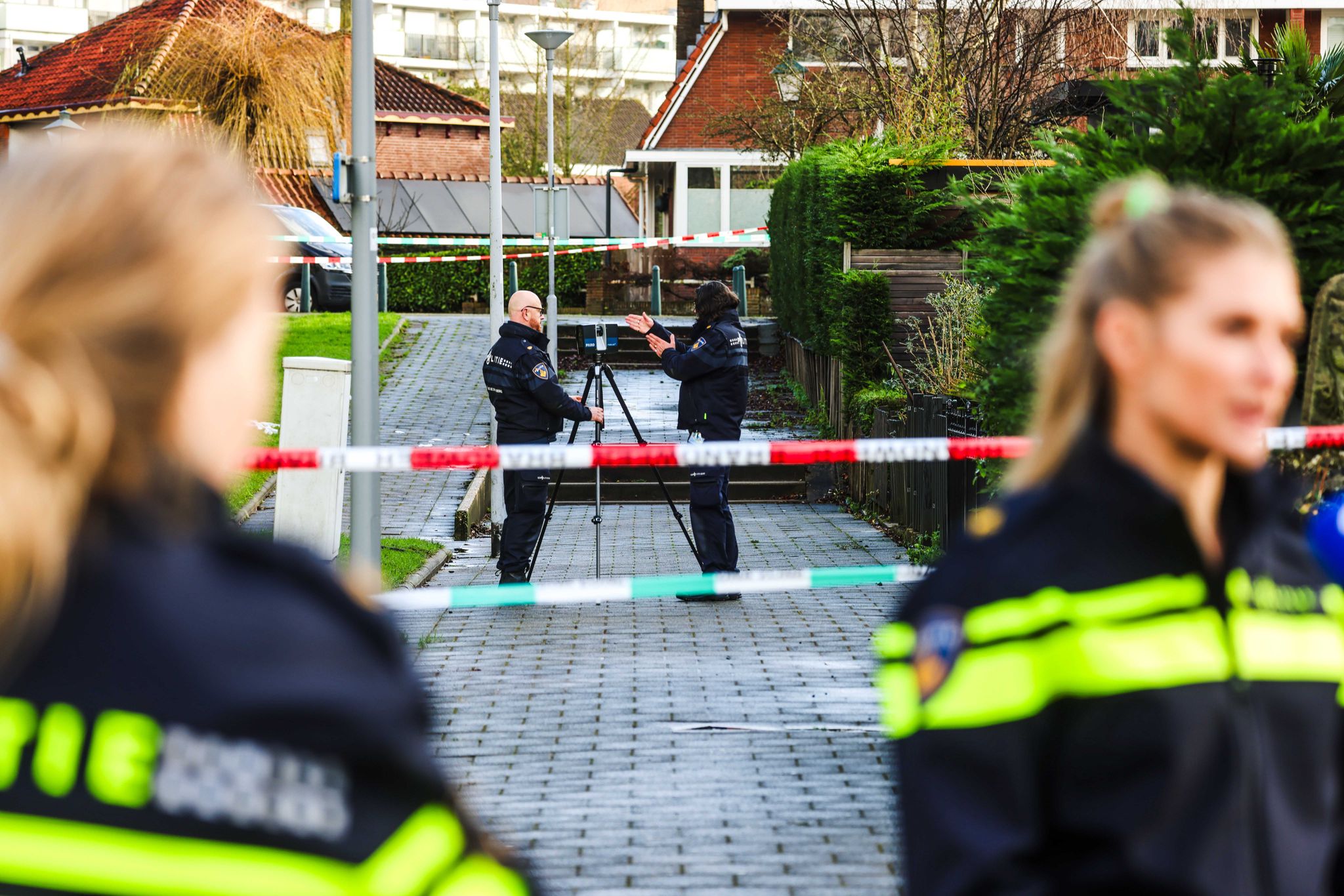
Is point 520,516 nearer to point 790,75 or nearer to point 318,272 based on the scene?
point 318,272

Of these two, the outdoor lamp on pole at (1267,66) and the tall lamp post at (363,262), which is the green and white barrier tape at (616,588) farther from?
the outdoor lamp on pole at (1267,66)

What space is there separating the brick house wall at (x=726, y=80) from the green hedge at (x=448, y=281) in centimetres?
836

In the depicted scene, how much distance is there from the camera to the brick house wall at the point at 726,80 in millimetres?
38844

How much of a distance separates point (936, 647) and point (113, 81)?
41.5 metres

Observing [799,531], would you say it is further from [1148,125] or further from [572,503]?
[1148,125]

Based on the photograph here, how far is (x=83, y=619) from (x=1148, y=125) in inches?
225

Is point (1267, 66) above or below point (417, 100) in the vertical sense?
below

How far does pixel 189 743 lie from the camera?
4.12 feet

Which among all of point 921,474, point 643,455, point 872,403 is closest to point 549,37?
point 872,403

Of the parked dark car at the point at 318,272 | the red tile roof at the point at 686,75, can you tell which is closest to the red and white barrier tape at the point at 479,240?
the parked dark car at the point at 318,272

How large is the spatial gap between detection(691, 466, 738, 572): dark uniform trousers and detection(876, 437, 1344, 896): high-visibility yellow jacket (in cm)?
859

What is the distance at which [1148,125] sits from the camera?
6258 mm

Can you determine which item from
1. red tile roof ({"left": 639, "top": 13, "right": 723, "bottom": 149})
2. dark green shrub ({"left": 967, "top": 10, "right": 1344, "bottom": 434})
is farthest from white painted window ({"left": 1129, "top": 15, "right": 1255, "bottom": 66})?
red tile roof ({"left": 639, "top": 13, "right": 723, "bottom": 149})

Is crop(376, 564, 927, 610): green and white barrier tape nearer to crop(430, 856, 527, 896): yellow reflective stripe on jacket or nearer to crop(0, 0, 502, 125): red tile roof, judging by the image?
crop(430, 856, 527, 896): yellow reflective stripe on jacket
